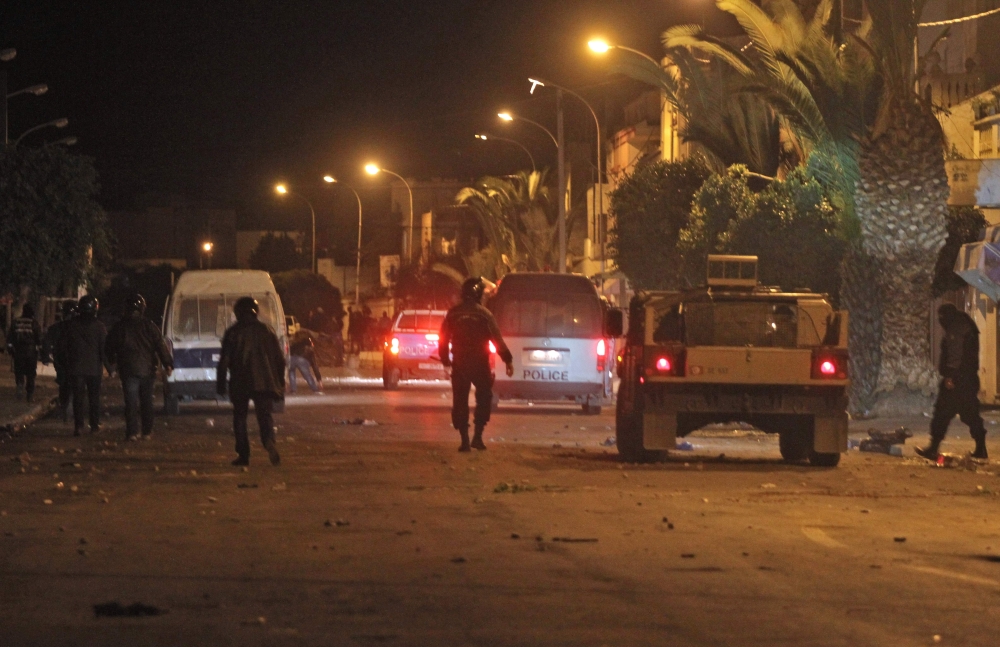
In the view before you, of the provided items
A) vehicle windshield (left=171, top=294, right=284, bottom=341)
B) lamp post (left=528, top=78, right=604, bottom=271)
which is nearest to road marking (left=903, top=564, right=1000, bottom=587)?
vehicle windshield (left=171, top=294, right=284, bottom=341)

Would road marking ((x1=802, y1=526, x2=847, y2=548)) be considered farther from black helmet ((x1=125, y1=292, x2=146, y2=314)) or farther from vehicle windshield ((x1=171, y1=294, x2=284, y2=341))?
vehicle windshield ((x1=171, y1=294, x2=284, y2=341))

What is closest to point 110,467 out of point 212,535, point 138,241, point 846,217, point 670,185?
point 212,535

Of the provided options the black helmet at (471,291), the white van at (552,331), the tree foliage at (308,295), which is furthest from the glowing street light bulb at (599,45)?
the tree foliage at (308,295)

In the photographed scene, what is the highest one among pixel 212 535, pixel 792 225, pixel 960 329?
pixel 792 225

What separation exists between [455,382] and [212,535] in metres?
7.06

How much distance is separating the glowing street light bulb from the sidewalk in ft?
43.0

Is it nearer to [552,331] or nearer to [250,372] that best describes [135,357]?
[250,372]

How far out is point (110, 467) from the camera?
50.2 feet

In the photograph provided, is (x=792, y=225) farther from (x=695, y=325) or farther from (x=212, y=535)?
(x=212, y=535)

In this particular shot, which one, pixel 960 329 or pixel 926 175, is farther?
pixel 926 175

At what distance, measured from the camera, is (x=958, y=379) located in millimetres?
16609

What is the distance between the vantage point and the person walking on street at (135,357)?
1881 centimetres

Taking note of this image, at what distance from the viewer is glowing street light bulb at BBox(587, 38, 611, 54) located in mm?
32344

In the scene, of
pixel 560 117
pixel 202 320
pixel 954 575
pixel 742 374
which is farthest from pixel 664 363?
pixel 560 117
